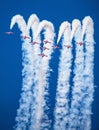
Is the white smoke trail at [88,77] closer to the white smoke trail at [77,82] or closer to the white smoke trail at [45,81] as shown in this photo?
the white smoke trail at [77,82]

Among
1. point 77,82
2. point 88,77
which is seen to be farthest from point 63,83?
point 88,77

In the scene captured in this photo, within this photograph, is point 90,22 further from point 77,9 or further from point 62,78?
point 62,78

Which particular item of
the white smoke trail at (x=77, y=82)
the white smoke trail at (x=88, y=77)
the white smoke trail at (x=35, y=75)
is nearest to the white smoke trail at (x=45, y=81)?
the white smoke trail at (x=35, y=75)

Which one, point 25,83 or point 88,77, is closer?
point 25,83

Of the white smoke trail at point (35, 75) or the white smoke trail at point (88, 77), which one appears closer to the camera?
the white smoke trail at point (35, 75)

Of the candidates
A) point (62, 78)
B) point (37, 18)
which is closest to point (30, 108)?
point (62, 78)

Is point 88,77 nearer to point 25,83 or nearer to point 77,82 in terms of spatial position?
point 77,82
